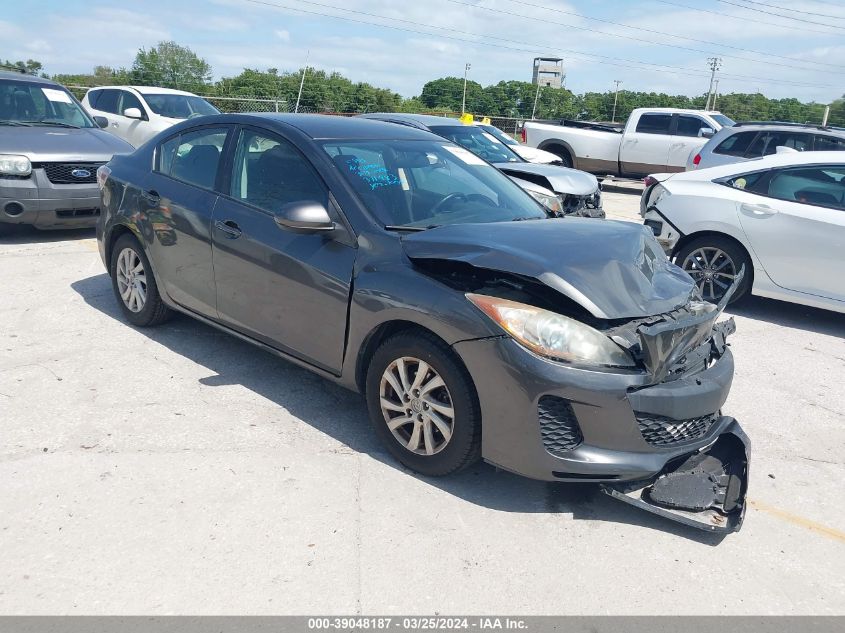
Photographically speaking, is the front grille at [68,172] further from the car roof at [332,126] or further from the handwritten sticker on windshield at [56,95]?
the car roof at [332,126]

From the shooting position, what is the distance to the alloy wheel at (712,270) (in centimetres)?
695

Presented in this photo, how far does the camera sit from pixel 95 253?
311 inches

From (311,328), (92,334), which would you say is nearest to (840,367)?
(311,328)

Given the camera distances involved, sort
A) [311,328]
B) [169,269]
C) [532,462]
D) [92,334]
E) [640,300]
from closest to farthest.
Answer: [532,462] < [640,300] < [311,328] < [169,269] < [92,334]

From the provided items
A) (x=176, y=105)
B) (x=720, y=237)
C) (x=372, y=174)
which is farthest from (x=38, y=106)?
(x=720, y=237)

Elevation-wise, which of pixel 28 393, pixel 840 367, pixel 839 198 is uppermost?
pixel 839 198

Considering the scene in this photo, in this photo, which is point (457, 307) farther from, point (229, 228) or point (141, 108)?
point (141, 108)

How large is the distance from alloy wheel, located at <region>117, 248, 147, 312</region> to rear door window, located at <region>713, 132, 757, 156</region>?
33.0 ft

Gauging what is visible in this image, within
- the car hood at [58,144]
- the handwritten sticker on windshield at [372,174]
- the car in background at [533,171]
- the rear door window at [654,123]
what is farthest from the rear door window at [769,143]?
the handwritten sticker on windshield at [372,174]

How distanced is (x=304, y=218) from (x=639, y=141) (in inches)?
588

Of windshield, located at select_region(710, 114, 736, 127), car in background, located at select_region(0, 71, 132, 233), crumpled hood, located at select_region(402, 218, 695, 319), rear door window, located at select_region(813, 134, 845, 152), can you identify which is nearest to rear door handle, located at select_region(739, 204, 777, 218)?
crumpled hood, located at select_region(402, 218, 695, 319)

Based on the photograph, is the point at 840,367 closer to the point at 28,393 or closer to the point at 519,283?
the point at 519,283

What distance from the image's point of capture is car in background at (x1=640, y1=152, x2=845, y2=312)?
6.39 metres

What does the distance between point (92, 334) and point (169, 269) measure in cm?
98
